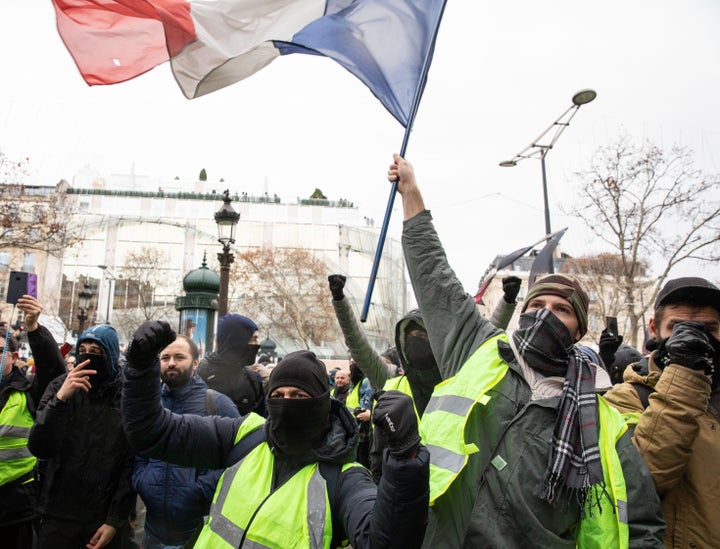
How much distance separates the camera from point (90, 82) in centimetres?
363

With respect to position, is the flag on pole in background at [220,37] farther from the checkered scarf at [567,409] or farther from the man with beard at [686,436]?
the man with beard at [686,436]

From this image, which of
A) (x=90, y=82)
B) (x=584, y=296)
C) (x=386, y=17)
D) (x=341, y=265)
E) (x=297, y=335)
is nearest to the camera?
(x=584, y=296)

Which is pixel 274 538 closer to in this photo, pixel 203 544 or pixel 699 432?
pixel 203 544

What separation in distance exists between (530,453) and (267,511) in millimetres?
994

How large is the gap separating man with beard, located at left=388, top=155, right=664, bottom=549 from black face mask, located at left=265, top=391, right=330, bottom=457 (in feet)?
1.71

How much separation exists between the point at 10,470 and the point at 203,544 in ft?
9.09

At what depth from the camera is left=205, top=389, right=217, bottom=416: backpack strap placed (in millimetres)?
3596

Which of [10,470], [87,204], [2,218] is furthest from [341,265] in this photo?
[10,470]

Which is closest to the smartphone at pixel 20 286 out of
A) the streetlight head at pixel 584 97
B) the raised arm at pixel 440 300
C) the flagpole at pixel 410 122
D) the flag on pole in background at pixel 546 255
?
the flagpole at pixel 410 122

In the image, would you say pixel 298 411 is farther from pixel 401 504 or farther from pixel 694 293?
pixel 694 293

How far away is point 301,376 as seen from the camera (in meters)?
2.34


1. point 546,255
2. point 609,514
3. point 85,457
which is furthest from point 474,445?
point 546,255

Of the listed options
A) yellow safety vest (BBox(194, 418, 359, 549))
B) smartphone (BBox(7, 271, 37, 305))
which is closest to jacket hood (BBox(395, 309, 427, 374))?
yellow safety vest (BBox(194, 418, 359, 549))

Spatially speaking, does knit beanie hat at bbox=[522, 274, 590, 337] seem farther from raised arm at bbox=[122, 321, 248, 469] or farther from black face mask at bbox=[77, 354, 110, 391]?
black face mask at bbox=[77, 354, 110, 391]
